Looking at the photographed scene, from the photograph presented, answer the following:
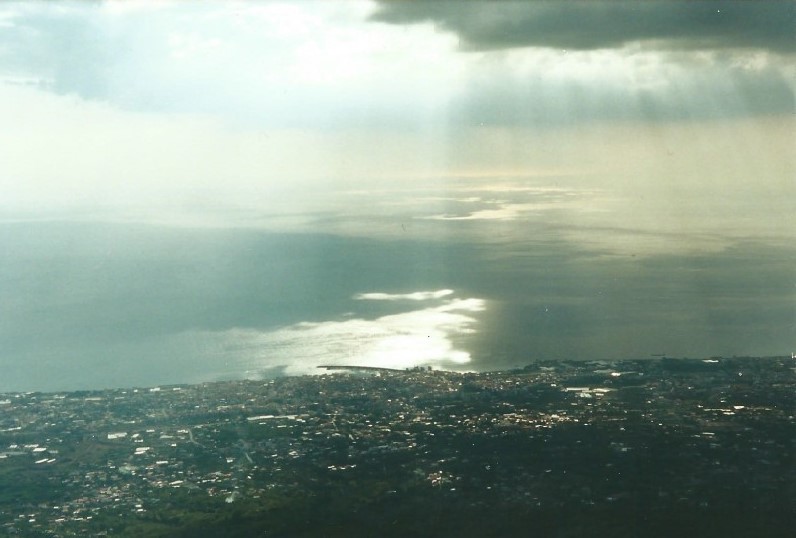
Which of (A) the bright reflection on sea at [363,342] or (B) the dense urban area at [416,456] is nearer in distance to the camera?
(B) the dense urban area at [416,456]

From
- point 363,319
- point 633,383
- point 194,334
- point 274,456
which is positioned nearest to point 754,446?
point 633,383

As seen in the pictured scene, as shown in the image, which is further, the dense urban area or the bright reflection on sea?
the bright reflection on sea

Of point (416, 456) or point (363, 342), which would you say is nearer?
point (416, 456)

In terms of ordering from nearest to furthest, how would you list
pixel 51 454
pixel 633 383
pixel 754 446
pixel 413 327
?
pixel 754 446, pixel 51 454, pixel 633 383, pixel 413 327

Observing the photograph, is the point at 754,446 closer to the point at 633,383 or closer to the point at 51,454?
the point at 633,383

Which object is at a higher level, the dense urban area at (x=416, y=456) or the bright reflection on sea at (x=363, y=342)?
the dense urban area at (x=416, y=456)

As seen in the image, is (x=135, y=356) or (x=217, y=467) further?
(x=135, y=356)

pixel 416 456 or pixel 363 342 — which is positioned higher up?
pixel 416 456

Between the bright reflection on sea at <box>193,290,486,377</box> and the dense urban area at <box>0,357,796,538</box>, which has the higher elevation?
the dense urban area at <box>0,357,796,538</box>
